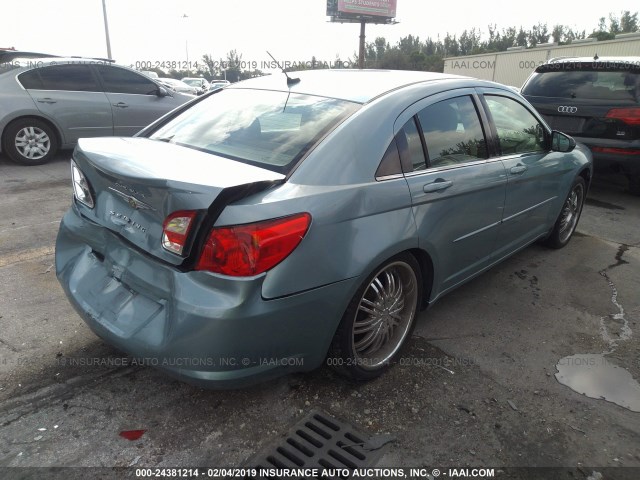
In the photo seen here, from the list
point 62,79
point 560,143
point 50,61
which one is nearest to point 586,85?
point 560,143

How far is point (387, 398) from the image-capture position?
253 centimetres

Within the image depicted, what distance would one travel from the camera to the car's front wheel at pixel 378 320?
239cm

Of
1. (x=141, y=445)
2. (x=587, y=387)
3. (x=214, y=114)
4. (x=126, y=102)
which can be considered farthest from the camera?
(x=126, y=102)

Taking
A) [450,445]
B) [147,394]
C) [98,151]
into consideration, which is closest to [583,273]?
[450,445]

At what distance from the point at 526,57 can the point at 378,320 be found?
39.8 m

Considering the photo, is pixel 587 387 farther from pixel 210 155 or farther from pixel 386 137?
pixel 210 155

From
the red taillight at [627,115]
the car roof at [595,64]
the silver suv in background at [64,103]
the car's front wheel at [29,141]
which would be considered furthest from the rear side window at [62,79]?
the red taillight at [627,115]

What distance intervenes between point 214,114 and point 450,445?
2.19m

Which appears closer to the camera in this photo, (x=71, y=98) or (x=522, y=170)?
(x=522, y=170)

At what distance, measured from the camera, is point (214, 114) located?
2922 mm

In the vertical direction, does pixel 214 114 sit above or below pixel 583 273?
above

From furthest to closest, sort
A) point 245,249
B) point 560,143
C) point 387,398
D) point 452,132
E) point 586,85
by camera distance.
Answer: point 586,85
point 560,143
point 452,132
point 387,398
point 245,249

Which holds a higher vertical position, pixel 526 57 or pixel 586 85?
pixel 526 57

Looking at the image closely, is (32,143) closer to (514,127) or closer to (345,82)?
(345,82)
